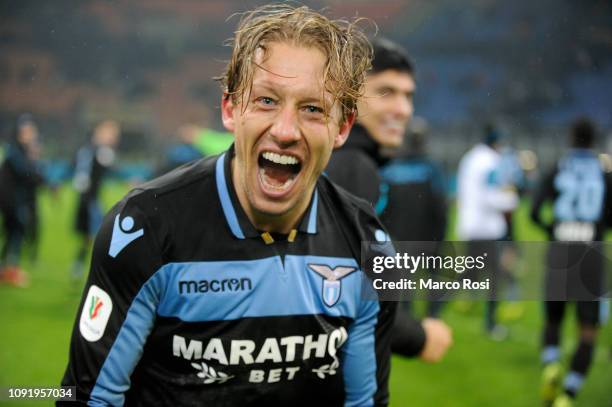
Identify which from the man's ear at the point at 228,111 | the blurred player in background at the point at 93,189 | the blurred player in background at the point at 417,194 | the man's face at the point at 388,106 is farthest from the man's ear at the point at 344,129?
the blurred player in background at the point at 93,189

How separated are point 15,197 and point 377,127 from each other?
6174 millimetres

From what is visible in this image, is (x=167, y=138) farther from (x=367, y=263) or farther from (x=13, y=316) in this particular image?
(x=367, y=263)

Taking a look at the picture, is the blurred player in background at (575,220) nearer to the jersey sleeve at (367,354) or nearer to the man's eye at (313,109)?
the jersey sleeve at (367,354)

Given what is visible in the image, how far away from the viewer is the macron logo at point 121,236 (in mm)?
1652

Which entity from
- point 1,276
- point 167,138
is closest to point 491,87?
point 167,138

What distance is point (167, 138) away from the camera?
70.5 feet

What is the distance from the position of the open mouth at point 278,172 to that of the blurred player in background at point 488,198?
5087 mm

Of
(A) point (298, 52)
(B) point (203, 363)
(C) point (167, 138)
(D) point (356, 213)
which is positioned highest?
(C) point (167, 138)

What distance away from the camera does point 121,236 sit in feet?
5.43

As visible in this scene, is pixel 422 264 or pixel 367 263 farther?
pixel 422 264

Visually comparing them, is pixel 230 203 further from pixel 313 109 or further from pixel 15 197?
pixel 15 197

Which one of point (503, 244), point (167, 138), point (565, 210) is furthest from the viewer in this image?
point (167, 138)

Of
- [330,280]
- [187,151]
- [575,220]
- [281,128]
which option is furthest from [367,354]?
[187,151]

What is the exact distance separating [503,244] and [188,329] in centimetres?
133
